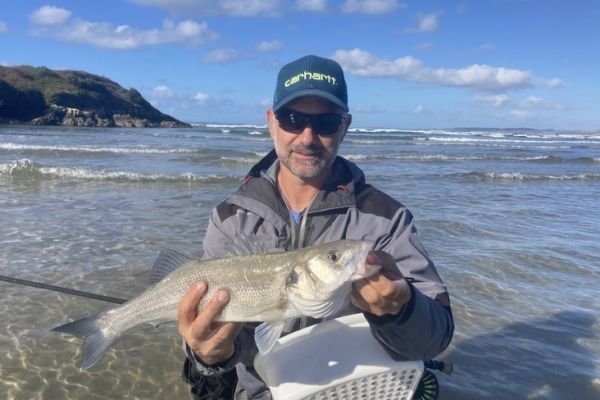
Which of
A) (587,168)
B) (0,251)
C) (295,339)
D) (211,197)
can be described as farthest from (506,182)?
(295,339)

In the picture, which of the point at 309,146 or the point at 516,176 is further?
the point at 516,176

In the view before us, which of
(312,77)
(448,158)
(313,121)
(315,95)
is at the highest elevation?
(312,77)

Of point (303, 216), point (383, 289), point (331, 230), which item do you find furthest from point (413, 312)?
point (303, 216)

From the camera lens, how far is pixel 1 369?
14.9 feet

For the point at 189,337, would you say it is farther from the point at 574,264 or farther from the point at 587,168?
the point at 587,168

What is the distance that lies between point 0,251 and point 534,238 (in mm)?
8867

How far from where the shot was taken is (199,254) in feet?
26.2

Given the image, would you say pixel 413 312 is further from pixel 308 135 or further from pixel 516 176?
pixel 516 176

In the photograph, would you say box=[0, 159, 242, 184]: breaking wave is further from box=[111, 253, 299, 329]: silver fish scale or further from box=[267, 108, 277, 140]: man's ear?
box=[111, 253, 299, 329]: silver fish scale

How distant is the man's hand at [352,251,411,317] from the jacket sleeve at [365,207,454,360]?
0.29 feet

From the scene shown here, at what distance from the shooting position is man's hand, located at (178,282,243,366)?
2711mm

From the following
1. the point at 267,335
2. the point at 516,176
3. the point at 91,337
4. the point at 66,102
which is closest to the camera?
the point at 267,335

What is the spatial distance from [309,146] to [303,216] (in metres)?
0.47

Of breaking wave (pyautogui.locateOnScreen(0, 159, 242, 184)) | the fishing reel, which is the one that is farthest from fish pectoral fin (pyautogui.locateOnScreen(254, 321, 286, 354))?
breaking wave (pyautogui.locateOnScreen(0, 159, 242, 184))
